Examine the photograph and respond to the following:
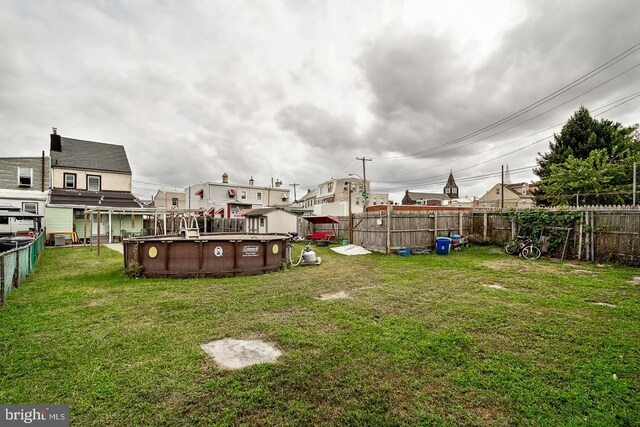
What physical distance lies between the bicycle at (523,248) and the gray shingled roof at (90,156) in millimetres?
29510

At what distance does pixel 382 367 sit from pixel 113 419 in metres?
2.75

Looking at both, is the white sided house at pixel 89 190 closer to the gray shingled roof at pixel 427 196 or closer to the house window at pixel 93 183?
the house window at pixel 93 183

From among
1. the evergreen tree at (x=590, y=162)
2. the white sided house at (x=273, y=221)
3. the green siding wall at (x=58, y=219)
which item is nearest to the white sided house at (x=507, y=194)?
the evergreen tree at (x=590, y=162)

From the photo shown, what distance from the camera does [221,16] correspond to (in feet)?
37.8

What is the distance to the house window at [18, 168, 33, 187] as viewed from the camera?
23281 mm

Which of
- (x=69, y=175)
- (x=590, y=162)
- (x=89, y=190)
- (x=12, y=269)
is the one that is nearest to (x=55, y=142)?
A: (x=69, y=175)

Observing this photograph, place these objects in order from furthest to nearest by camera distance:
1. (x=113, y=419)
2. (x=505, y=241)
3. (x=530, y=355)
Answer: (x=505, y=241) → (x=530, y=355) → (x=113, y=419)

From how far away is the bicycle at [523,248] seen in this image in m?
12.8

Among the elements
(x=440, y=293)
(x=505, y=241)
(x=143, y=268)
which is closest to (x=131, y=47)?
(x=143, y=268)

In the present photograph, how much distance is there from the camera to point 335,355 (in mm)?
3703

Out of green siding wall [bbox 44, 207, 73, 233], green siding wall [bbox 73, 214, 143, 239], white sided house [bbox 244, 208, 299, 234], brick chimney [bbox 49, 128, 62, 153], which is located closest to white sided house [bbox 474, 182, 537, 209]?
white sided house [bbox 244, 208, 299, 234]

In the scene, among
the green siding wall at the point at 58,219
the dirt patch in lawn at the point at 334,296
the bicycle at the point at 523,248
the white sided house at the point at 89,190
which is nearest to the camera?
the dirt patch in lawn at the point at 334,296

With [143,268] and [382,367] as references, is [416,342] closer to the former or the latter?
[382,367]

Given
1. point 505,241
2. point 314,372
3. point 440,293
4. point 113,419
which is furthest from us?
point 505,241
